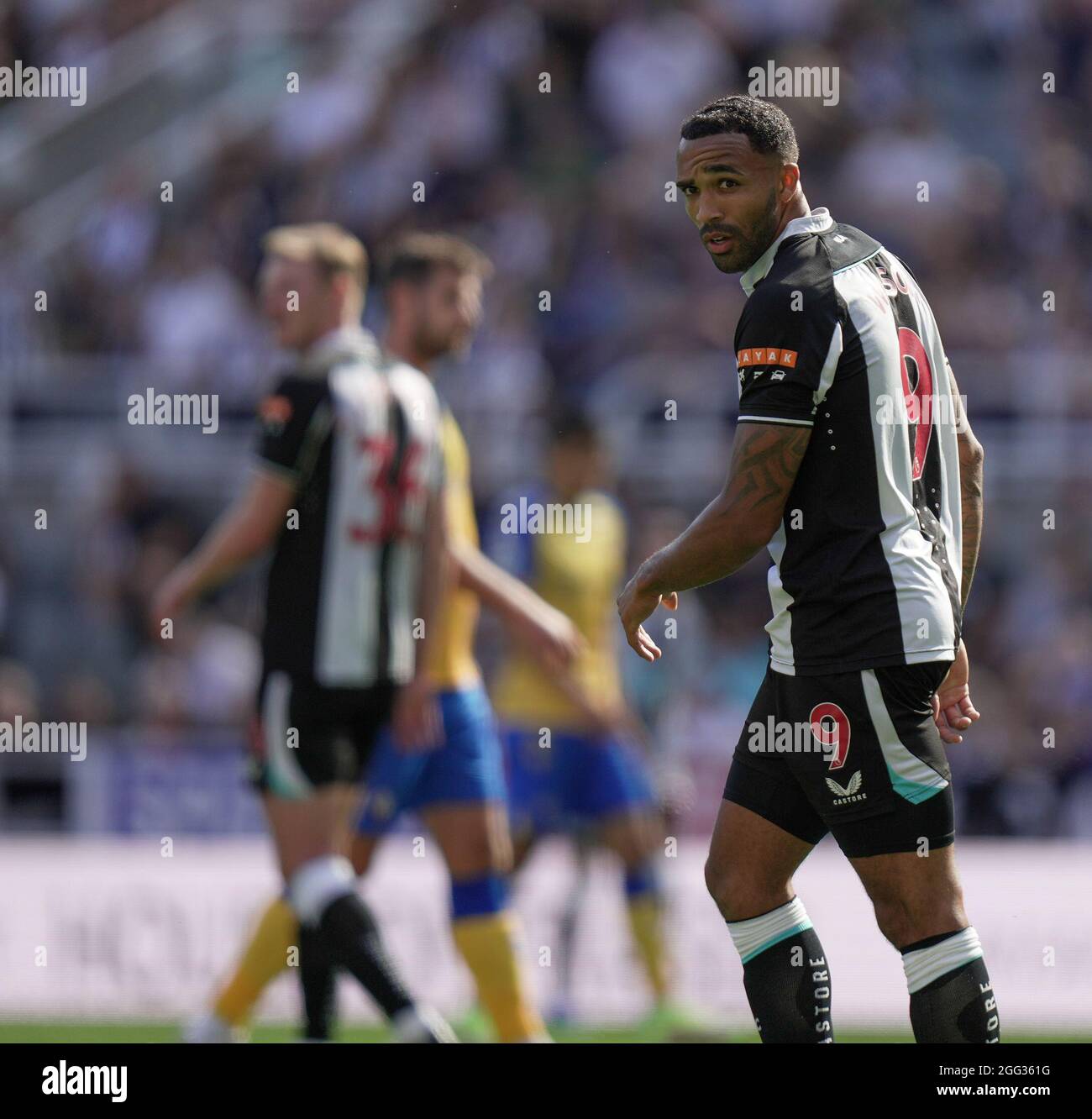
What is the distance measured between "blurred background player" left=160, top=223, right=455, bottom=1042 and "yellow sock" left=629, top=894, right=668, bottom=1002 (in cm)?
211

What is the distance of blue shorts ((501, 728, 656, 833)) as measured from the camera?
7.89 m

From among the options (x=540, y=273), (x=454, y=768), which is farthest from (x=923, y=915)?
(x=540, y=273)

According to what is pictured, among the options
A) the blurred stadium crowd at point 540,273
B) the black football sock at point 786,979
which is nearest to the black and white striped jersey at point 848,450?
the black football sock at point 786,979

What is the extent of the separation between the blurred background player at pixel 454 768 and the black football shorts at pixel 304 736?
0.27 metres

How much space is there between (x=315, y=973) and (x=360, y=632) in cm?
104

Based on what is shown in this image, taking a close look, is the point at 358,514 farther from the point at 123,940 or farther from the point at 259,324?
the point at 259,324

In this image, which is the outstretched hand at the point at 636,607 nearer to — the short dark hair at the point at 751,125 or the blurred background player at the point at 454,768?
the short dark hair at the point at 751,125

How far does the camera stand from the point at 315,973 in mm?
5719

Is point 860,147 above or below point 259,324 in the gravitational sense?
above

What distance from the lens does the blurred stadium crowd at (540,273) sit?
1123cm

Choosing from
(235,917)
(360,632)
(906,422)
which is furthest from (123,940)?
(906,422)

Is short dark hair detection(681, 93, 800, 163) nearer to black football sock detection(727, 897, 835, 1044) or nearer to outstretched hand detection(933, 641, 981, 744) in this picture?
outstretched hand detection(933, 641, 981, 744)

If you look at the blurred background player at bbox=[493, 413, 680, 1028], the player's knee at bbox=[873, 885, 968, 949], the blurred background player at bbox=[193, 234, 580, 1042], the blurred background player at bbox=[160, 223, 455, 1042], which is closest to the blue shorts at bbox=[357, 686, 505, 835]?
the blurred background player at bbox=[193, 234, 580, 1042]

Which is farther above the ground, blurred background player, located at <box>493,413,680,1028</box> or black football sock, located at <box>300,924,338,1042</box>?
blurred background player, located at <box>493,413,680,1028</box>
